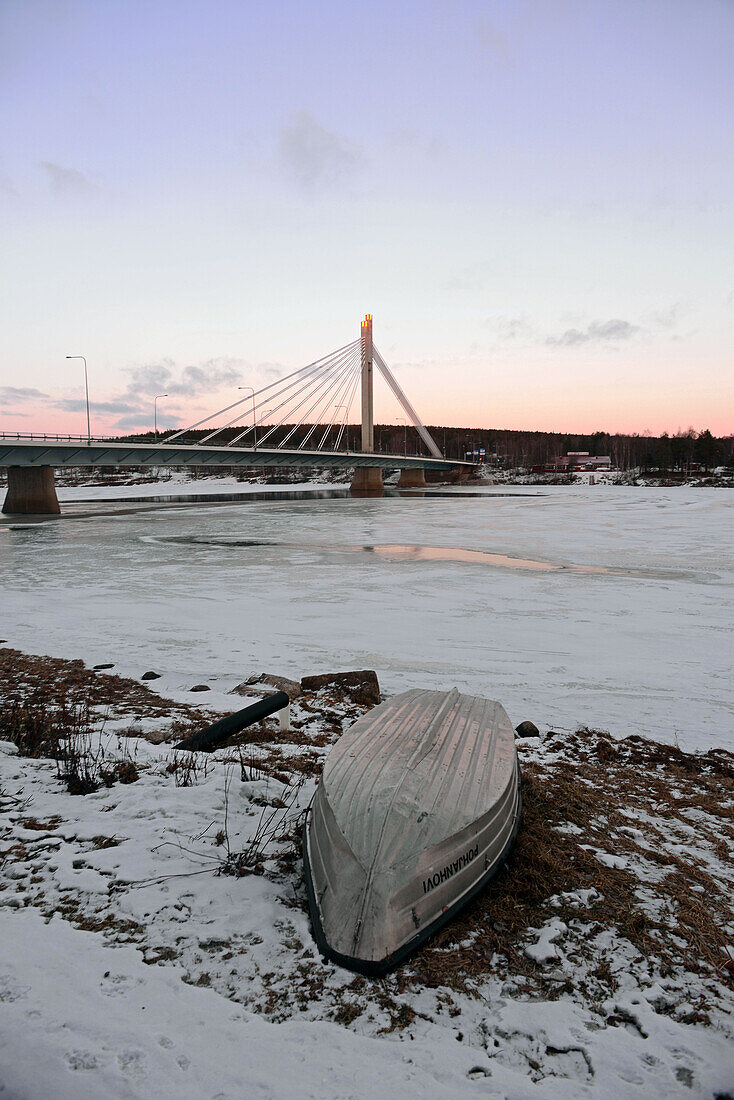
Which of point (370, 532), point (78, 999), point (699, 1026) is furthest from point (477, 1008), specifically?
point (370, 532)

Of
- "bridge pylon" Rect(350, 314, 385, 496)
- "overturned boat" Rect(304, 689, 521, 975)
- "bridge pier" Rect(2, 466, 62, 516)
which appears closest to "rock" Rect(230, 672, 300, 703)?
"overturned boat" Rect(304, 689, 521, 975)

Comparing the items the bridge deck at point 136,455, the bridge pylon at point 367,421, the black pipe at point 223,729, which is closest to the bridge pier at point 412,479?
the bridge pylon at point 367,421

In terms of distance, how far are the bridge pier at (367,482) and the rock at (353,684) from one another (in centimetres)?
7626

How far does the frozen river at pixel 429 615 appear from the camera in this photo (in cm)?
923

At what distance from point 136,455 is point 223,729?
51.8m

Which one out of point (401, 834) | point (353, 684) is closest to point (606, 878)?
point (401, 834)

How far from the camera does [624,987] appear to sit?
3543 mm

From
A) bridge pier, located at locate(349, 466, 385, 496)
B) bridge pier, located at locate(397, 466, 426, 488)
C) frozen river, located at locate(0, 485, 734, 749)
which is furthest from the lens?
bridge pier, located at locate(397, 466, 426, 488)

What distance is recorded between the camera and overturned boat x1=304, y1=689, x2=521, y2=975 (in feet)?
11.9

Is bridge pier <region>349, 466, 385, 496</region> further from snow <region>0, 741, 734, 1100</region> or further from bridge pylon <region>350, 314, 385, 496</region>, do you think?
snow <region>0, 741, 734, 1100</region>

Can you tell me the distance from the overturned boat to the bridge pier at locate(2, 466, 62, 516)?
51231 mm

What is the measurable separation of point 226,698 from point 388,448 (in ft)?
624

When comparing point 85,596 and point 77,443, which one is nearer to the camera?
point 85,596

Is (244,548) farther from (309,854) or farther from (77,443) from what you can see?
(77,443)
